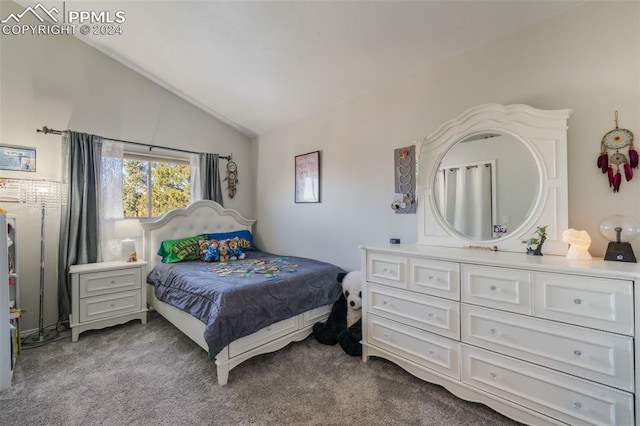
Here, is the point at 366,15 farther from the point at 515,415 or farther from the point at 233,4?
the point at 515,415

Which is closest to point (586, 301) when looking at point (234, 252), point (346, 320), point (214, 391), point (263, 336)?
point (346, 320)

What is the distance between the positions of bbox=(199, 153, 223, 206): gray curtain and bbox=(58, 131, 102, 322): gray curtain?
113 centimetres

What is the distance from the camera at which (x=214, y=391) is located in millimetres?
1805

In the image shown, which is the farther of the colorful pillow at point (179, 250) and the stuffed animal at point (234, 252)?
the stuffed animal at point (234, 252)

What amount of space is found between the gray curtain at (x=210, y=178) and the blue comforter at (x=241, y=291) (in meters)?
1.15

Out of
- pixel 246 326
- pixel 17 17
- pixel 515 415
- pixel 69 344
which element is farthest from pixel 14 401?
pixel 17 17

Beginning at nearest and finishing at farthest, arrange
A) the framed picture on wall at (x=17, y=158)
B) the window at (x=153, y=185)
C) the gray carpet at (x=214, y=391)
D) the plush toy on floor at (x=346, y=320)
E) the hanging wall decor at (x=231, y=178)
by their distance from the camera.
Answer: the gray carpet at (x=214, y=391) < the plush toy on floor at (x=346, y=320) < the framed picture on wall at (x=17, y=158) < the window at (x=153, y=185) < the hanging wall decor at (x=231, y=178)

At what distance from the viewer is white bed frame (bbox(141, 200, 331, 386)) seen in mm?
1984

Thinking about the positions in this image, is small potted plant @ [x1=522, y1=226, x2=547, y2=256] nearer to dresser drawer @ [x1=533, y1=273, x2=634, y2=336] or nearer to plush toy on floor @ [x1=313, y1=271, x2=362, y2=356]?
dresser drawer @ [x1=533, y1=273, x2=634, y2=336]

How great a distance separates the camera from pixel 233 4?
2062 mm

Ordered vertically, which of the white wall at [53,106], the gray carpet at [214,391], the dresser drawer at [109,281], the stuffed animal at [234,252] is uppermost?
the white wall at [53,106]

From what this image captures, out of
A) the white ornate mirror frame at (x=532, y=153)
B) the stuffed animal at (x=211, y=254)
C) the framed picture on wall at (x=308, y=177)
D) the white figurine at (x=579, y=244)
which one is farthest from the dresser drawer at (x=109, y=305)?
the white figurine at (x=579, y=244)

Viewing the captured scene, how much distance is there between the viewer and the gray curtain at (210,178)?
12.4 ft

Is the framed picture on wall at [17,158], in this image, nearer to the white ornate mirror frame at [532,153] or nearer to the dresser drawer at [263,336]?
the dresser drawer at [263,336]
